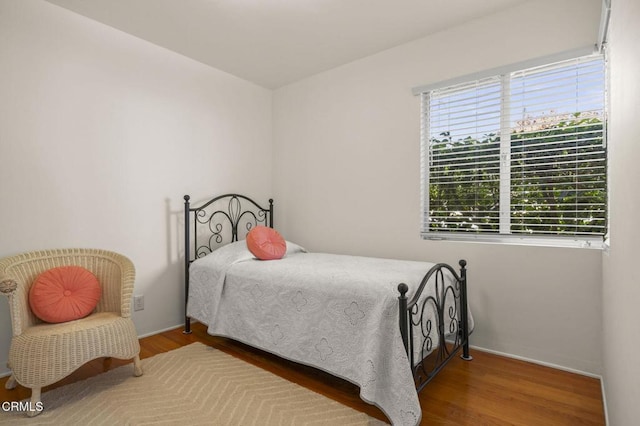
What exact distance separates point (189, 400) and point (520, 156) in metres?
2.62

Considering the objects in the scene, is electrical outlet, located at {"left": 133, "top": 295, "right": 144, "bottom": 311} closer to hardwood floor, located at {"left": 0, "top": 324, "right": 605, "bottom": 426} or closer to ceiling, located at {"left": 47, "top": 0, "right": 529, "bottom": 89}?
hardwood floor, located at {"left": 0, "top": 324, "right": 605, "bottom": 426}

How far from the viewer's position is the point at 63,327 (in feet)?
6.56

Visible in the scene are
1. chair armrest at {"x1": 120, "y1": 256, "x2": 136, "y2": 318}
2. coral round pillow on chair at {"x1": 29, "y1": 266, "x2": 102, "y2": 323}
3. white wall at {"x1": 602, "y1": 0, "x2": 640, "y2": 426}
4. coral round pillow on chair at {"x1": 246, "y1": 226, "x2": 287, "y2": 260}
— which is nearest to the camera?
white wall at {"x1": 602, "y1": 0, "x2": 640, "y2": 426}

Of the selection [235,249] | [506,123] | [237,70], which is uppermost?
[237,70]

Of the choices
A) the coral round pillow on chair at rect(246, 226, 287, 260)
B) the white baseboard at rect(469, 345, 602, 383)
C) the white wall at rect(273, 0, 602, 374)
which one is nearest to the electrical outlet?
the coral round pillow on chair at rect(246, 226, 287, 260)

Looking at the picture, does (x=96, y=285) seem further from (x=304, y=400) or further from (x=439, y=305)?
(x=439, y=305)

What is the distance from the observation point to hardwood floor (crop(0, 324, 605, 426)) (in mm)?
1803

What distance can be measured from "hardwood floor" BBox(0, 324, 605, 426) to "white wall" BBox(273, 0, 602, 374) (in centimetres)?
22

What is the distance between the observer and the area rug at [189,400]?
1.78m

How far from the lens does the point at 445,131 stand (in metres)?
2.88

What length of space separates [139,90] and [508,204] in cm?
303

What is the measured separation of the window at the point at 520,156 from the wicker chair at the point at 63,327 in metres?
2.27

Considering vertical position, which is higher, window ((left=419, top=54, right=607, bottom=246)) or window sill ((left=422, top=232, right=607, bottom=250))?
window ((left=419, top=54, right=607, bottom=246))

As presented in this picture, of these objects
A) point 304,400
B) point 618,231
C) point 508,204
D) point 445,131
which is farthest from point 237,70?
point 618,231
